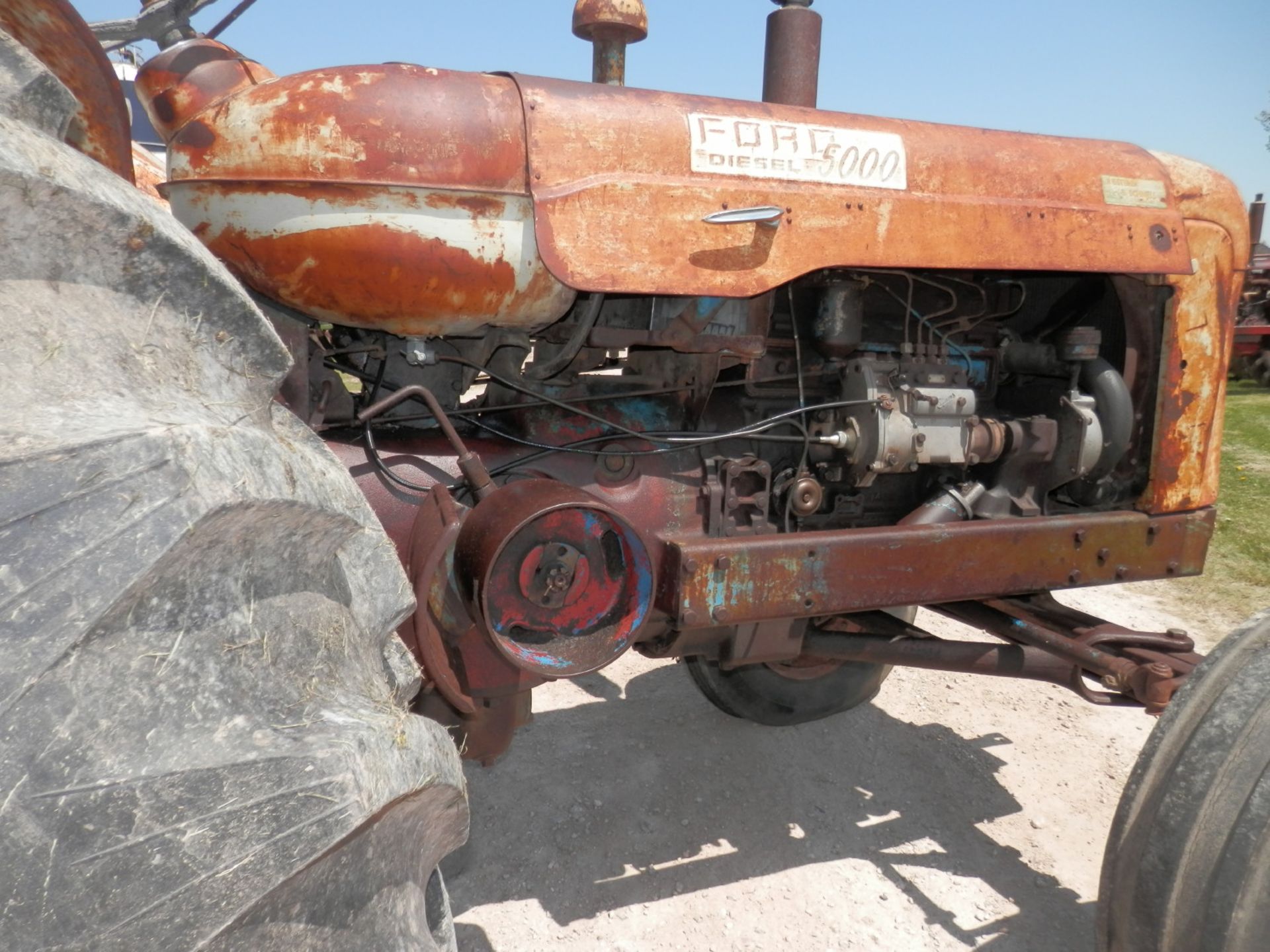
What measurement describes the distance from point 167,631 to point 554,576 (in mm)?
892

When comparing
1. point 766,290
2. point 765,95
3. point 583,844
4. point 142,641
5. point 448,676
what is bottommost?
point 583,844

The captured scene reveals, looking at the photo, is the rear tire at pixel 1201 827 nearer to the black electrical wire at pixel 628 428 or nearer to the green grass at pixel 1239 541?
the black electrical wire at pixel 628 428

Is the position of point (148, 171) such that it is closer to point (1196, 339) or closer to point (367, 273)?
point (367, 273)

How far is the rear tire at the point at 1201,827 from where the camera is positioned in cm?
152

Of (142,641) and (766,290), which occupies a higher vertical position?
(766,290)

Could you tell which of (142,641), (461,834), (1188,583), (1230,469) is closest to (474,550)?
(461,834)

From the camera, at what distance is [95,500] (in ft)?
2.75

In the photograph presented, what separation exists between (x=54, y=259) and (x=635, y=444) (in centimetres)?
127

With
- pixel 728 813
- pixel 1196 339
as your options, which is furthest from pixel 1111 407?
pixel 728 813

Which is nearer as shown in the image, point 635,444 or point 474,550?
point 474,550

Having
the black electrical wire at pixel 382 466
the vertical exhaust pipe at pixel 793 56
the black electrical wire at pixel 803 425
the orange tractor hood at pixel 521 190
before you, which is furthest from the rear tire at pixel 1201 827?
the vertical exhaust pipe at pixel 793 56

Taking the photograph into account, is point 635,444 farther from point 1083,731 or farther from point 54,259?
point 1083,731

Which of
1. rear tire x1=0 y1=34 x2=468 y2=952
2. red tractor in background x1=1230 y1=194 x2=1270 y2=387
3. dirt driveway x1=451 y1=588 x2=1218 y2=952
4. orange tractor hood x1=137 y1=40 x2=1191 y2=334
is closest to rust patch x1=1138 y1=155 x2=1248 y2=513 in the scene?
orange tractor hood x1=137 y1=40 x2=1191 y2=334

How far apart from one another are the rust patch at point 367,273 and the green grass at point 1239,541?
403 cm
